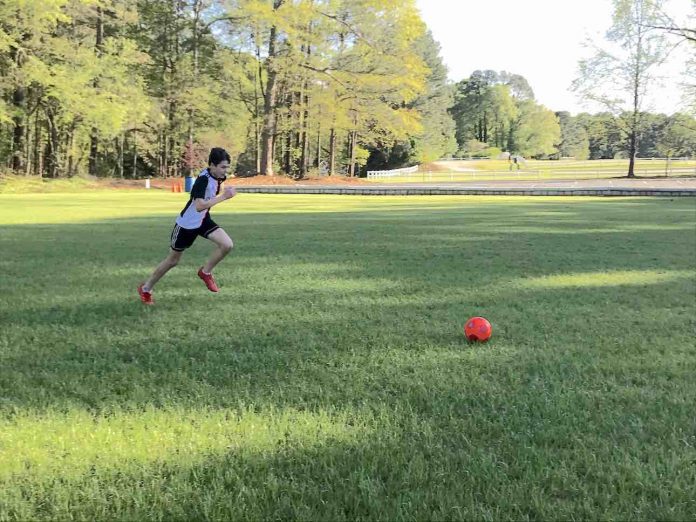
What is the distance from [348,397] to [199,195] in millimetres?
2977

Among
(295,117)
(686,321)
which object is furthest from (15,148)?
(686,321)

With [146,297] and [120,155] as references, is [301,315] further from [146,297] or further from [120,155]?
[120,155]

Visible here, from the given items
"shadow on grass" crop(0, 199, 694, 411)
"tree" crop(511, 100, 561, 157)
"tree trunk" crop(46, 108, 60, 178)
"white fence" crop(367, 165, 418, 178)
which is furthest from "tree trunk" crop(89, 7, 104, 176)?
"tree" crop(511, 100, 561, 157)

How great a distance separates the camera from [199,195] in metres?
5.41

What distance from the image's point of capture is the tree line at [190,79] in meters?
31.9

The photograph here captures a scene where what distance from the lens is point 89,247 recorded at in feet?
30.5

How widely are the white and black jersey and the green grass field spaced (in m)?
0.75

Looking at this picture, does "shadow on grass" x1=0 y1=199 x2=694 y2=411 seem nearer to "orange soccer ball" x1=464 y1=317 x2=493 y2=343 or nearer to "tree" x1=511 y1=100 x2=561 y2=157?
"orange soccer ball" x1=464 y1=317 x2=493 y2=343

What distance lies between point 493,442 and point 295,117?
1551 inches

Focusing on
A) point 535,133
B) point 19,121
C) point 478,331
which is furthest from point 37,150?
point 535,133

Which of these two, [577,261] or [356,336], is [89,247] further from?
[577,261]

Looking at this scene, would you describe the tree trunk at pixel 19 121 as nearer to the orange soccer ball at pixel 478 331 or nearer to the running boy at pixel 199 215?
the running boy at pixel 199 215

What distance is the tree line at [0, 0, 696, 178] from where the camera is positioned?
31891 mm

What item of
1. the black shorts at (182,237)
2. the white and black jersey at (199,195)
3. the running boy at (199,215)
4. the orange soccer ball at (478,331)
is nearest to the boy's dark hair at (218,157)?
the running boy at (199,215)
